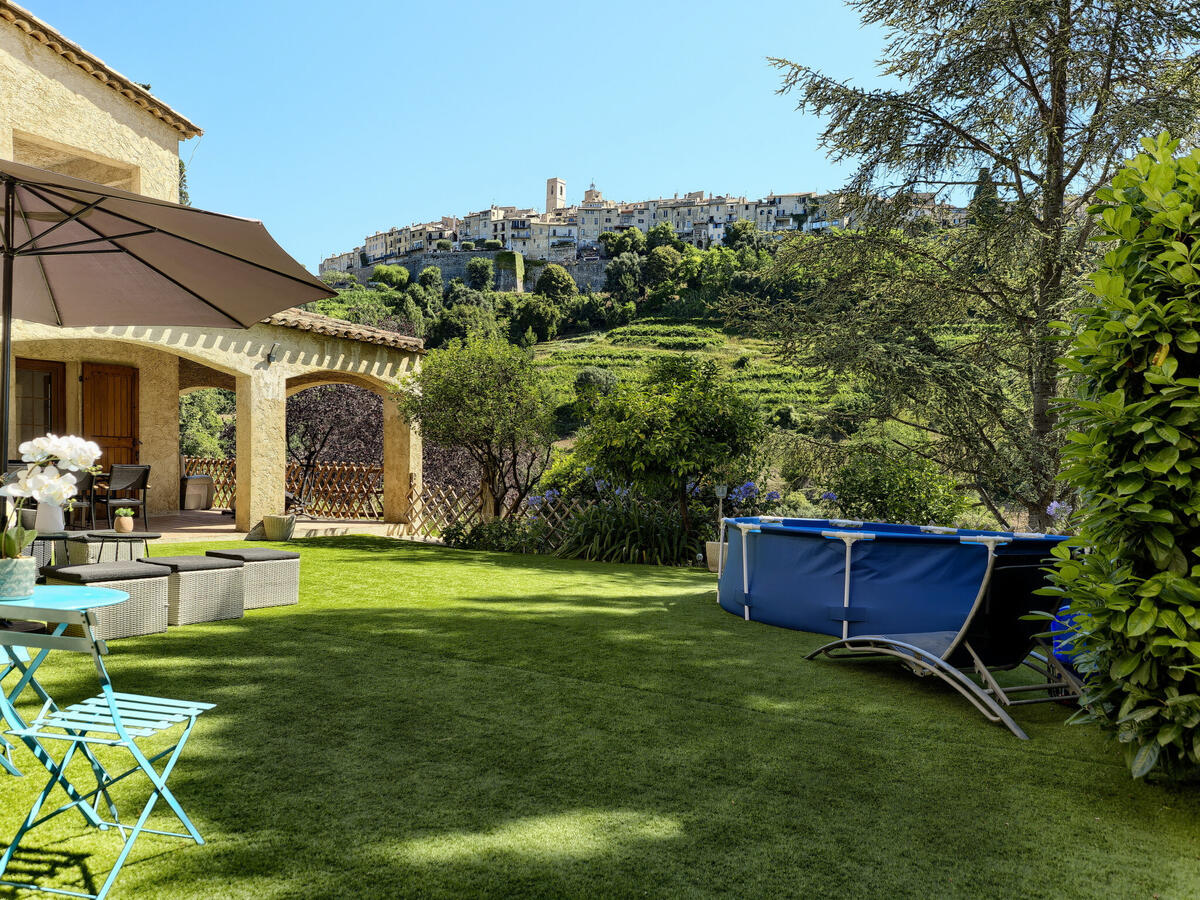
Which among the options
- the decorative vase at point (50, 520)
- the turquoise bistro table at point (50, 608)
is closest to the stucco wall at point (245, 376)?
the decorative vase at point (50, 520)

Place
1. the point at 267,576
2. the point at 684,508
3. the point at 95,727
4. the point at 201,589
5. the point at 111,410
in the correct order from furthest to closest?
the point at 111,410 < the point at 684,508 < the point at 267,576 < the point at 201,589 < the point at 95,727

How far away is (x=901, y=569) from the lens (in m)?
5.39

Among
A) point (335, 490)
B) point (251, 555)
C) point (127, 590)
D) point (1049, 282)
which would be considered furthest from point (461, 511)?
point (1049, 282)

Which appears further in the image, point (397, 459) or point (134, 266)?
point (397, 459)

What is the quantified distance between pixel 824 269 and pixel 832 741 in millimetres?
9732

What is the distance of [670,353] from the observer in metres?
49.7

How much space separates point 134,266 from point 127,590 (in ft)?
6.31

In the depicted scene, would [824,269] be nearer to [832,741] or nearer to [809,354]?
[809,354]

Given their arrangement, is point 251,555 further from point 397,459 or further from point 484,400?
point 397,459

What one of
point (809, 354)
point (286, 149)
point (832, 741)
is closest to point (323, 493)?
point (286, 149)

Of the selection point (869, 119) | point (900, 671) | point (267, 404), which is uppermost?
point (869, 119)

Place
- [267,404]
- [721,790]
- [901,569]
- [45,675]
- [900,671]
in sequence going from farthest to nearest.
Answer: [267,404]
[901,569]
[900,671]
[45,675]
[721,790]

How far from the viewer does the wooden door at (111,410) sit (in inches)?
450

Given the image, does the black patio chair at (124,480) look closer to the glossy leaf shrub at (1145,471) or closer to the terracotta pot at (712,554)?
the terracotta pot at (712,554)
